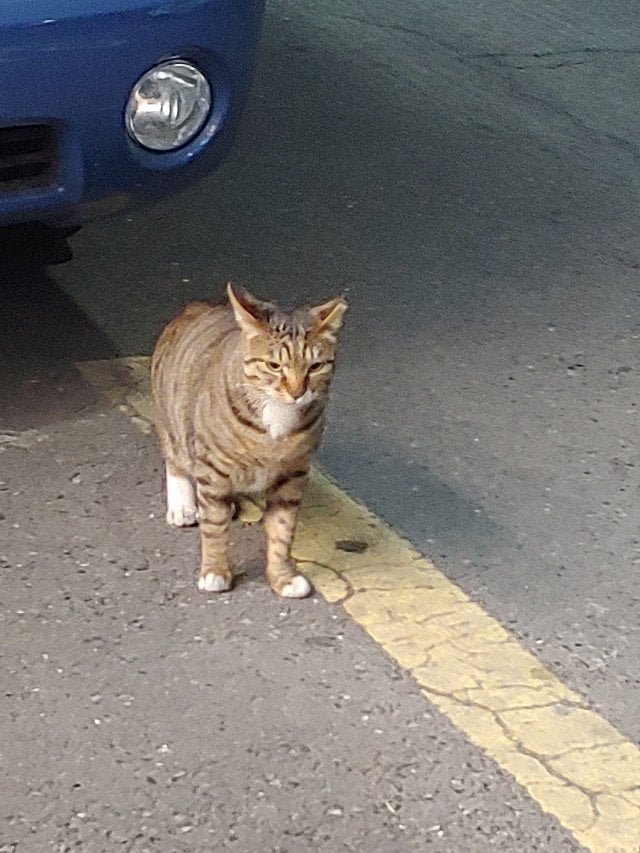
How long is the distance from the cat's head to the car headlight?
65cm

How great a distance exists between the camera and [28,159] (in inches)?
134

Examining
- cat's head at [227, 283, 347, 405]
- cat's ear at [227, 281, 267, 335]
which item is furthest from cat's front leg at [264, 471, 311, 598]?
cat's ear at [227, 281, 267, 335]

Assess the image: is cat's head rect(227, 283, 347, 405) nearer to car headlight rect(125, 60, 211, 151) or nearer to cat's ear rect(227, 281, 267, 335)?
cat's ear rect(227, 281, 267, 335)

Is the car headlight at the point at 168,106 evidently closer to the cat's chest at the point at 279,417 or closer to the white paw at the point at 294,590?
the cat's chest at the point at 279,417

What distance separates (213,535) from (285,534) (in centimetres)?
15

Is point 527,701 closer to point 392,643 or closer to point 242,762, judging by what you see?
point 392,643

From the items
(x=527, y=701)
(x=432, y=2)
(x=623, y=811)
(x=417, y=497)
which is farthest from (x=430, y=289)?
(x=432, y=2)

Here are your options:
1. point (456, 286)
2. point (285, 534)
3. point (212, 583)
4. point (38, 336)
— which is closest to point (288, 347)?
point (285, 534)

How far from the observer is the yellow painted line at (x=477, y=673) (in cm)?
265

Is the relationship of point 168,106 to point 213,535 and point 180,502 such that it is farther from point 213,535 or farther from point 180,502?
point 213,535

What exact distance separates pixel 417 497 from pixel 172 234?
1.80 metres

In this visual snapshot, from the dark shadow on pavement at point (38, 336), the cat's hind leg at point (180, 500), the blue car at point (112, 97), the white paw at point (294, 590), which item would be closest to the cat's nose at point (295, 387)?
the white paw at point (294, 590)

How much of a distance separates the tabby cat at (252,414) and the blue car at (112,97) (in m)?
0.44

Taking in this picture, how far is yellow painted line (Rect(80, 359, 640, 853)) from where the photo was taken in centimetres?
265
